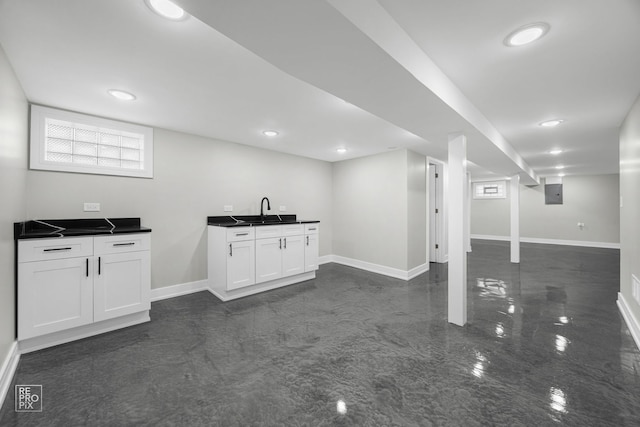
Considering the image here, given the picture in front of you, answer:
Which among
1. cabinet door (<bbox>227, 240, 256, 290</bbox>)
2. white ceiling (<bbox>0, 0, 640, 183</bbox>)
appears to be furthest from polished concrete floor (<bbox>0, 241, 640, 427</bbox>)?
white ceiling (<bbox>0, 0, 640, 183</bbox>)

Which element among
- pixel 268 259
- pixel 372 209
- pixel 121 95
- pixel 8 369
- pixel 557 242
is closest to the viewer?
pixel 8 369

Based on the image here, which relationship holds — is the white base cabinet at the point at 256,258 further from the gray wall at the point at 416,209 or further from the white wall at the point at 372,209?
the gray wall at the point at 416,209

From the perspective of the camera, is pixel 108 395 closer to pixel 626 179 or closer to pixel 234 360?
pixel 234 360

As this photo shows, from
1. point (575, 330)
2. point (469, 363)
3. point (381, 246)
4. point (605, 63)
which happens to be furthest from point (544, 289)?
point (605, 63)

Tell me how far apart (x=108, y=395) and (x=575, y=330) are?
4153 mm

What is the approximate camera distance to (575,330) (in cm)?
263

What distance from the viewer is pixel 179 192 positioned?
12.2 feet

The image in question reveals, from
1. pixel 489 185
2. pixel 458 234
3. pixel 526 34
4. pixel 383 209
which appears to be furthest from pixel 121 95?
pixel 489 185

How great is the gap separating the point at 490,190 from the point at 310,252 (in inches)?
348

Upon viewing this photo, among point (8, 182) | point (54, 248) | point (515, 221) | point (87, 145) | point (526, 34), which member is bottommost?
point (54, 248)

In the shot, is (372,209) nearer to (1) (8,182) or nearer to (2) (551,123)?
(2) (551,123)

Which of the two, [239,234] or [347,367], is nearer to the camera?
[347,367]

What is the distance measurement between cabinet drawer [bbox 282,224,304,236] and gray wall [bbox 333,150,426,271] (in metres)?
1.56

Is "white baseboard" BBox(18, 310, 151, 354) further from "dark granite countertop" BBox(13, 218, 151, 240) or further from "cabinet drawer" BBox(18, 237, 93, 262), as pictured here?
"dark granite countertop" BBox(13, 218, 151, 240)
